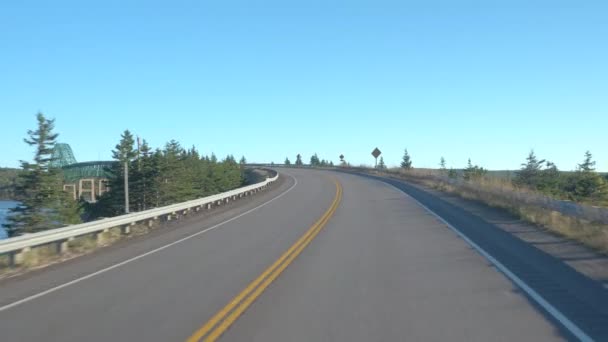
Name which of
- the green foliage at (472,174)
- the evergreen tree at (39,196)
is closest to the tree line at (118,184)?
the evergreen tree at (39,196)

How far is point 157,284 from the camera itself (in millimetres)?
10484

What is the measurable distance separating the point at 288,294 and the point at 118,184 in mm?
73084

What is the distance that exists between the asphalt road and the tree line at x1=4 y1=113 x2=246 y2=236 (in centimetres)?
1834

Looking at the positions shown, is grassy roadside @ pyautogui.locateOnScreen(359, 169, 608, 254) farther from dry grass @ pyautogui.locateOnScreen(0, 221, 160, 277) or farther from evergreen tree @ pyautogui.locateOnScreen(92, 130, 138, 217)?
evergreen tree @ pyautogui.locateOnScreen(92, 130, 138, 217)

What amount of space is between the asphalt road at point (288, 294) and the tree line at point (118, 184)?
Answer: 1834 cm

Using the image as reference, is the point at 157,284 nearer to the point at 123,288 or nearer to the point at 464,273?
the point at 123,288

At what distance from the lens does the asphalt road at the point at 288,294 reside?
7289mm

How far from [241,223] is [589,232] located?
11577 mm

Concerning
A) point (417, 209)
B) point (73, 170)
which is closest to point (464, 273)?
point (417, 209)

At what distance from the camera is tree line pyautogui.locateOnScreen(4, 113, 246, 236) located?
49.3 meters

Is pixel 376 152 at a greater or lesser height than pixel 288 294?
greater

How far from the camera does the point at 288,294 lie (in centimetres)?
940

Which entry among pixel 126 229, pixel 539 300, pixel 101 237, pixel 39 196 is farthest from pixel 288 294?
pixel 39 196

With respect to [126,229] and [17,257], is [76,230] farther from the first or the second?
[126,229]
